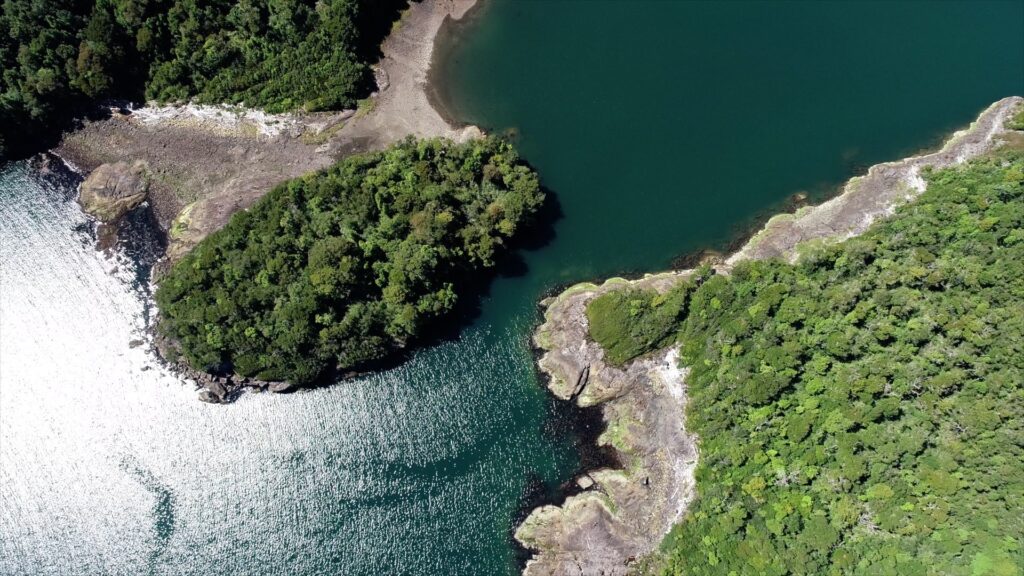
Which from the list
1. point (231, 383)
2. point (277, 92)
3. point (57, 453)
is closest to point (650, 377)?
point (231, 383)

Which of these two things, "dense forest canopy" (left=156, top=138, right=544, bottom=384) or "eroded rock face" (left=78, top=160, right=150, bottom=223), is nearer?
"dense forest canopy" (left=156, top=138, right=544, bottom=384)

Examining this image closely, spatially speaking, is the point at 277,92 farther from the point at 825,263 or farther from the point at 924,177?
the point at 924,177

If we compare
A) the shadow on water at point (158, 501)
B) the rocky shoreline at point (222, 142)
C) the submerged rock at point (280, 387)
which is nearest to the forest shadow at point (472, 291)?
the submerged rock at point (280, 387)

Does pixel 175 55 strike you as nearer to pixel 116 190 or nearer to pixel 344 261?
pixel 116 190

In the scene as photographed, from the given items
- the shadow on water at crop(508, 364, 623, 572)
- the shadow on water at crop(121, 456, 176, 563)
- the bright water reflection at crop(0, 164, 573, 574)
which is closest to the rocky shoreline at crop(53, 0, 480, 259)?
the bright water reflection at crop(0, 164, 573, 574)

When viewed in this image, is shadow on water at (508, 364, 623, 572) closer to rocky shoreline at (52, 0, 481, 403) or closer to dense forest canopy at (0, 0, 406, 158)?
rocky shoreline at (52, 0, 481, 403)
